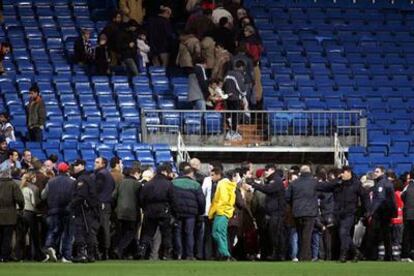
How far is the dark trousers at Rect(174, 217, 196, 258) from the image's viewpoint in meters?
30.0

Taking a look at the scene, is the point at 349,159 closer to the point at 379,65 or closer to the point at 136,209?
the point at 379,65

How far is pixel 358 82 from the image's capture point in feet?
130

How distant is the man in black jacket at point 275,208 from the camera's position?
29.7m

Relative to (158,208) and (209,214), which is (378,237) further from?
(158,208)

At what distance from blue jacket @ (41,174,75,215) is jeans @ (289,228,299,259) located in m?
4.48

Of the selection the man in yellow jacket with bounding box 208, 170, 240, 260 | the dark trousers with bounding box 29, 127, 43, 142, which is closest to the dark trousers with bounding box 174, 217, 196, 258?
the man in yellow jacket with bounding box 208, 170, 240, 260

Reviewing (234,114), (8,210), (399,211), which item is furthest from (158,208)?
(234,114)

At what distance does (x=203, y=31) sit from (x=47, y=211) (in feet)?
36.0

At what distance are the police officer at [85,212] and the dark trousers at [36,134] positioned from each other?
756cm

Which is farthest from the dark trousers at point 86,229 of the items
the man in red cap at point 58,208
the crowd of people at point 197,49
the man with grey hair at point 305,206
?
the crowd of people at point 197,49

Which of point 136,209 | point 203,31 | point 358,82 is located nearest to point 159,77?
point 203,31

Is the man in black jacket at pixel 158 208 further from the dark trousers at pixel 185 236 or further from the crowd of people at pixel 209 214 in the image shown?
the dark trousers at pixel 185 236

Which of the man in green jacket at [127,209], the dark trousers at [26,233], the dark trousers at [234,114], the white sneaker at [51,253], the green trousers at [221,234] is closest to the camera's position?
the white sneaker at [51,253]

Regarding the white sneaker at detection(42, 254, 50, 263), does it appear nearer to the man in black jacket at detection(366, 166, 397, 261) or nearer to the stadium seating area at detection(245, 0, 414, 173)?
the man in black jacket at detection(366, 166, 397, 261)
